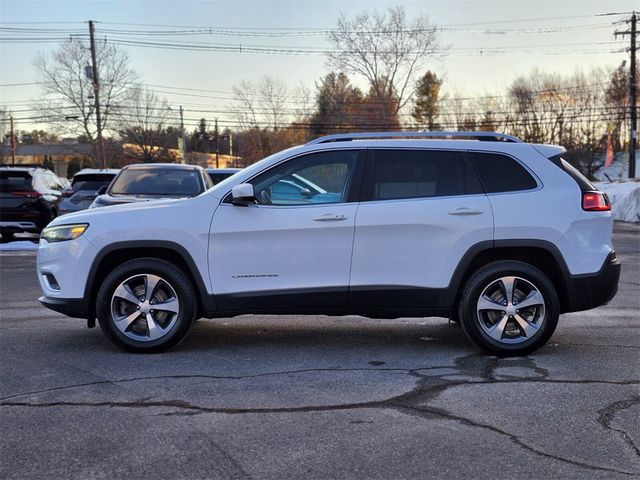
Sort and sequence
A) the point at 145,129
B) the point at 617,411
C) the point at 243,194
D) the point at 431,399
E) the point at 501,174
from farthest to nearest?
1. the point at 145,129
2. the point at 501,174
3. the point at 243,194
4. the point at 431,399
5. the point at 617,411

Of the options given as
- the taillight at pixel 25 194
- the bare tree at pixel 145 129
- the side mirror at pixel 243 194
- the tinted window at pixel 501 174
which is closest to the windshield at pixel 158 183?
the taillight at pixel 25 194

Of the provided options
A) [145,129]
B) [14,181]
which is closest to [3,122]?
[145,129]

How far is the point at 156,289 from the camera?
5.75 m

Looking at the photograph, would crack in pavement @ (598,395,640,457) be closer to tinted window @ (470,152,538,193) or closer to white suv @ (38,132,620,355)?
white suv @ (38,132,620,355)

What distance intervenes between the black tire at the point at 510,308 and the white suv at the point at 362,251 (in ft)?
0.03

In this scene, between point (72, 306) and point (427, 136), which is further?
point (427, 136)

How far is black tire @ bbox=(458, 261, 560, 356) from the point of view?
5.66 metres

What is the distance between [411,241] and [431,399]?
150 centimetres

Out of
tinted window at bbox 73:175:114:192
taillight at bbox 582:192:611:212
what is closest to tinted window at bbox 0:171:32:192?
tinted window at bbox 73:175:114:192

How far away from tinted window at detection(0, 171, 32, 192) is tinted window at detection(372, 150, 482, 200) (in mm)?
11570

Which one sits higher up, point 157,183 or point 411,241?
point 157,183

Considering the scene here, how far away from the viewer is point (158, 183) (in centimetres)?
1188

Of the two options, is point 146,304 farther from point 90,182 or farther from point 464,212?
point 90,182

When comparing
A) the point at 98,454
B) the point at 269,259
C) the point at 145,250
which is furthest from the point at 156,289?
the point at 98,454
